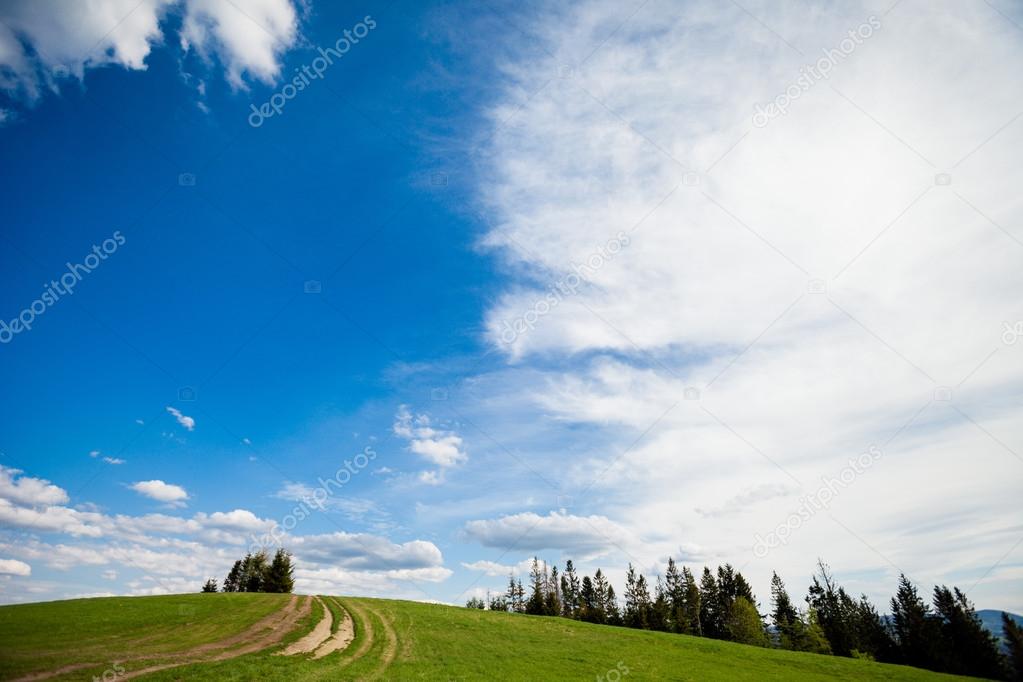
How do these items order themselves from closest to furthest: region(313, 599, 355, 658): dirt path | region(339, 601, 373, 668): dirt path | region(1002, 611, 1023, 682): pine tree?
region(339, 601, 373, 668): dirt path → region(313, 599, 355, 658): dirt path → region(1002, 611, 1023, 682): pine tree

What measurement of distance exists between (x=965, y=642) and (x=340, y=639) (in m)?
84.8

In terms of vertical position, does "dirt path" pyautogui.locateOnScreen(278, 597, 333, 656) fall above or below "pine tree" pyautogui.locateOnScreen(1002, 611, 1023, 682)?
above

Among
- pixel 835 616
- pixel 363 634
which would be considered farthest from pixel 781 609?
pixel 363 634

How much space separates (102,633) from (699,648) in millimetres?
50179

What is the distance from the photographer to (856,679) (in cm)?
3653

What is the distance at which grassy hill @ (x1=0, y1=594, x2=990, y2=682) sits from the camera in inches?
1013

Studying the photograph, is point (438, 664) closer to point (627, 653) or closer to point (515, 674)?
point (515, 674)

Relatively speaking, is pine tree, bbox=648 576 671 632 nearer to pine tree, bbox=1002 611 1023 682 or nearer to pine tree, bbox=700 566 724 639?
pine tree, bbox=700 566 724 639

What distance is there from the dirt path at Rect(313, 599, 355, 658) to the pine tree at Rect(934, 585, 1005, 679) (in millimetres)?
79033

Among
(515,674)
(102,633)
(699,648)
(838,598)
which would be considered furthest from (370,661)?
(838,598)

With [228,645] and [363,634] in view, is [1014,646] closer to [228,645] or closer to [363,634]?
[363,634]

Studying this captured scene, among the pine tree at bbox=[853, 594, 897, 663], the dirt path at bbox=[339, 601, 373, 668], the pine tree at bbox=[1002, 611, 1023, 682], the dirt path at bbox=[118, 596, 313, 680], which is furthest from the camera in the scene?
the pine tree at bbox=[853, 594, 897, 663]

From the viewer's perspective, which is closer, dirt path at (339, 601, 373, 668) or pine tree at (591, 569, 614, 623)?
dirt path at (339, 601, 373, 668)

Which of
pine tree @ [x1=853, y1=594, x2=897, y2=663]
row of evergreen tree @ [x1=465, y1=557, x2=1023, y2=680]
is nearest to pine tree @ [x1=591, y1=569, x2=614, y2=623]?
row of evergreen tree @ [x1=465, y1=557, x2=1023, y2=680]
